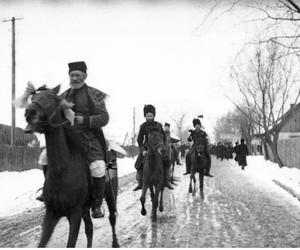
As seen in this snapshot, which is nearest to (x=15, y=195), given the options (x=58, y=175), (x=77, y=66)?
(x=77, y=66)

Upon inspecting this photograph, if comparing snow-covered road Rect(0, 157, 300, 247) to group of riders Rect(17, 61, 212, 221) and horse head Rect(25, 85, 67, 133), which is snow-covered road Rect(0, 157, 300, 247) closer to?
group of riders Rect(17, 61, 212, 221)

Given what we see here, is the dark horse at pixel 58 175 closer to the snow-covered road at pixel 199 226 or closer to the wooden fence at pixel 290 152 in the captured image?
the snow-covered road at pixel 199 226

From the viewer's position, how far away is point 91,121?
5.70 metres

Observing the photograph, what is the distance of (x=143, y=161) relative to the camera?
34.2ft

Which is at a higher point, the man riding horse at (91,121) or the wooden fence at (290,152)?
the man riding horse at (91,121)

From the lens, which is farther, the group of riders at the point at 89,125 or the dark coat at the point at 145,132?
the dark coat at the point at 145,132

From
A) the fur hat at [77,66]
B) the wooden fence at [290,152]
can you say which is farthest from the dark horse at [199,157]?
the wooden fence at [290,152]

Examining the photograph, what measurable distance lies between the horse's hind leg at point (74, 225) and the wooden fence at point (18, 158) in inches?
694

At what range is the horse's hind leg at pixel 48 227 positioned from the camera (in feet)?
15.5

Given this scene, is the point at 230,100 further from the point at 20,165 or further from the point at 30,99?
the point at 30,99

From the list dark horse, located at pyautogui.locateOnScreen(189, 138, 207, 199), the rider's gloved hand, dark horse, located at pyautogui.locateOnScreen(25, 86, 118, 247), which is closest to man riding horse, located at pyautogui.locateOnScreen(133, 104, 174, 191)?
dark horse, located at pyautogui.locateOnScreen(189, 138, 207, 199)

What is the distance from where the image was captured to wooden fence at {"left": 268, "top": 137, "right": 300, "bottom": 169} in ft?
84.3

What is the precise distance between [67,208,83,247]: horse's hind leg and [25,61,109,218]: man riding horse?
20.9 inches

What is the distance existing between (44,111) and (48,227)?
53.0 inches
